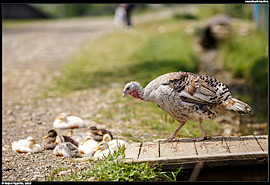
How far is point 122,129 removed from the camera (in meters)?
7.71

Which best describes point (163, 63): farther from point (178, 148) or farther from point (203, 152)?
point (203, 152)

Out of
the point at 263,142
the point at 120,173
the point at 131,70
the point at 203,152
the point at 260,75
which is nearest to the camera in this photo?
the point at 120,173

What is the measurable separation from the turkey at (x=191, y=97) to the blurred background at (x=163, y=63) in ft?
4.79

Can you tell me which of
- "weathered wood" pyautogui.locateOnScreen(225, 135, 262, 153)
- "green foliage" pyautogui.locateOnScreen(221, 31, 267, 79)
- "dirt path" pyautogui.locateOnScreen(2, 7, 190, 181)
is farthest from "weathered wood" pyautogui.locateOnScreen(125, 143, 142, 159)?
"green foliage" pyautogui.locateOnScreen(221, 31, 267, 79)

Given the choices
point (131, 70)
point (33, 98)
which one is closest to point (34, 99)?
point (33, 98)

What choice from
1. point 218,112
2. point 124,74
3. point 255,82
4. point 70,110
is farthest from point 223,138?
point 124,74

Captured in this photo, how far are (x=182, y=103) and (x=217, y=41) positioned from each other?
1292 centimetres

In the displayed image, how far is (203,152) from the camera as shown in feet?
18.1

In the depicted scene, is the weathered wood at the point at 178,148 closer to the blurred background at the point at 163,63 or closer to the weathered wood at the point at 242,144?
the weathered wood at the point at 242,144

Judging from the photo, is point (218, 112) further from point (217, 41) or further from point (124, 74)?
point (217, 41)

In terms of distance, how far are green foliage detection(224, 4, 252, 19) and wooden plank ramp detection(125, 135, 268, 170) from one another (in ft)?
61.7

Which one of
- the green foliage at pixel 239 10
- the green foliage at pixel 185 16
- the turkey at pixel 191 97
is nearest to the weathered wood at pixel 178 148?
the turkey at pixel 191 97

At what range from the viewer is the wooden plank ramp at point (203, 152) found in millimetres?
5316

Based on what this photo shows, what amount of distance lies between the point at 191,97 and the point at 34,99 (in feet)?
18.0
